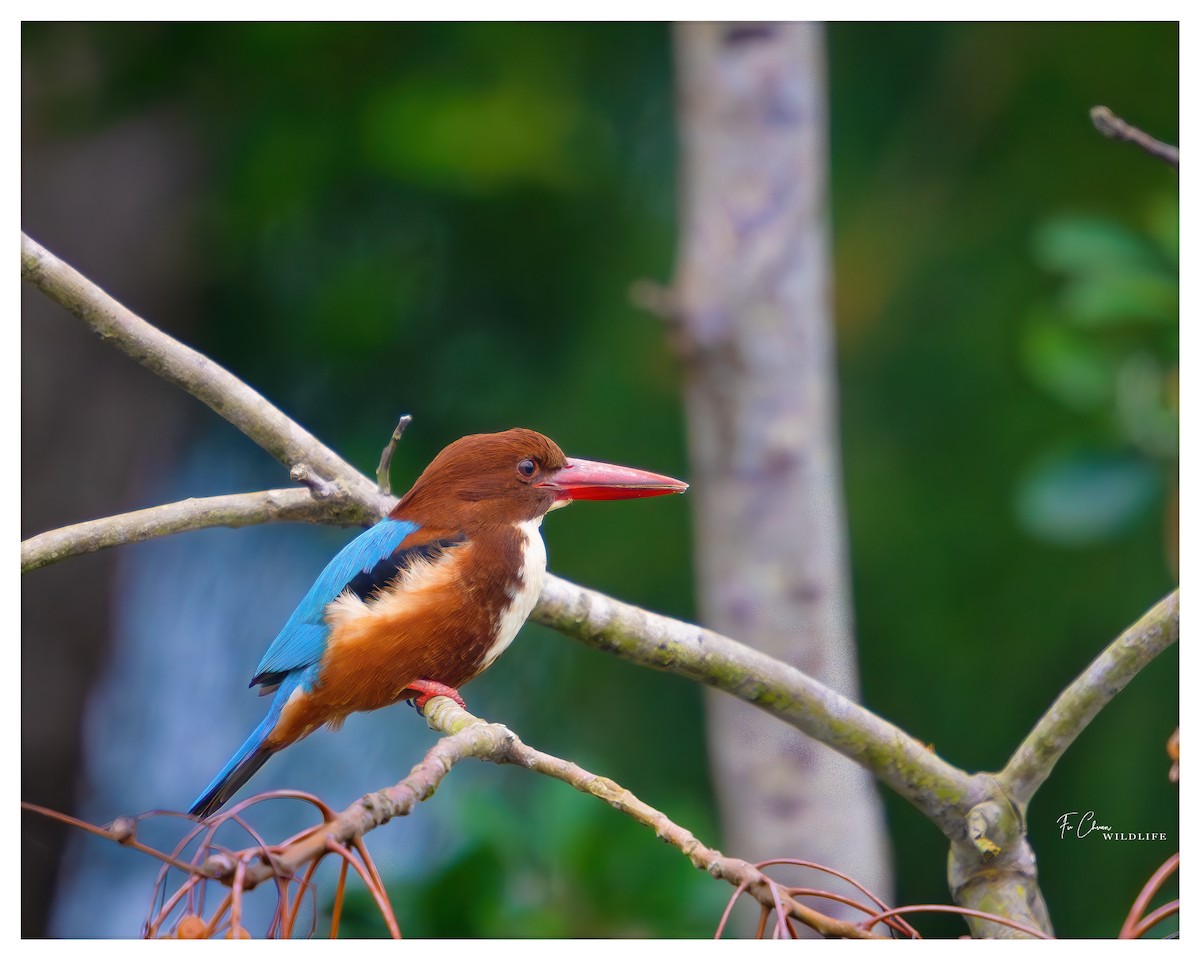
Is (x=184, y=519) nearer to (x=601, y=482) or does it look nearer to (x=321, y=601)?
(x=321, y=601)

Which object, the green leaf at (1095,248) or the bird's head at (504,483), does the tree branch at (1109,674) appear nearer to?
the bird's head at (504,483)

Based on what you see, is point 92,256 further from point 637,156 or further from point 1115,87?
point 1115,87

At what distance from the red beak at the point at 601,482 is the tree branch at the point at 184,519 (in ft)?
0.99

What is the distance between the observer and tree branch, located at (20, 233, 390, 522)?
64.6 inches

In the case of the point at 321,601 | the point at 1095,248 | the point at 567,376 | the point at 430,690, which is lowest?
the point at 430,690

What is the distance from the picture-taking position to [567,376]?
3.12 metres

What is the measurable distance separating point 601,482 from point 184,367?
0.57 m

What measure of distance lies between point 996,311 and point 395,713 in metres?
1.81

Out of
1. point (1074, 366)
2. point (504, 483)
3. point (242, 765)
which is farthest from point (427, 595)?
point (1074, 366)

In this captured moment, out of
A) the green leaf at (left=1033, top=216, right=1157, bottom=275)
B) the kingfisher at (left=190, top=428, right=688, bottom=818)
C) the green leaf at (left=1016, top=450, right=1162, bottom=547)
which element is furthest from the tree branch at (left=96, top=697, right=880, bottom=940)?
the green leaf at (left=1033, top=216, right=1157, bottom=275)

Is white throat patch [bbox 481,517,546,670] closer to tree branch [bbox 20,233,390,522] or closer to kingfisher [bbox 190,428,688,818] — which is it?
kingfisher [bbox 190,428,688,818]

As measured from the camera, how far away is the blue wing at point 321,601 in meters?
1.54

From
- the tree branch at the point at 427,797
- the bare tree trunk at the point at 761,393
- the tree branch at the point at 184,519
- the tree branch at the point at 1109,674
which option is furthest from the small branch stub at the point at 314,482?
the bare tree trunk at the point at 761,393

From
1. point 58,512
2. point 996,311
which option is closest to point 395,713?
point 58,512
